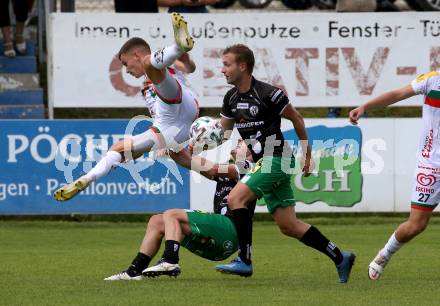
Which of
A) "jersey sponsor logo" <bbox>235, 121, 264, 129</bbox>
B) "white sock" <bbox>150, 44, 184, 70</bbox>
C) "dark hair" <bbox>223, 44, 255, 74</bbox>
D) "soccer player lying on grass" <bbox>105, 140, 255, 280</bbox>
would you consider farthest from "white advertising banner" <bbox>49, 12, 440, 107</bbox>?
"soccer player lying on grass" <bbox>105, 140, 255, 280</bbox>

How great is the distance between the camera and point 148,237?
393 inches

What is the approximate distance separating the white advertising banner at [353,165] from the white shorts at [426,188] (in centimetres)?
621

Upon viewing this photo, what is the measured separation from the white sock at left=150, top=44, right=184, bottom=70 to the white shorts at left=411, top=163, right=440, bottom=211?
2.30 metres

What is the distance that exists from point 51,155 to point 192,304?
7801 millimetres

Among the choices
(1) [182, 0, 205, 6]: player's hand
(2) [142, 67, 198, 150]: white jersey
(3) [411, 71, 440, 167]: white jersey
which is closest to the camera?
(3) [411, 71, 440, 167]: white jersey

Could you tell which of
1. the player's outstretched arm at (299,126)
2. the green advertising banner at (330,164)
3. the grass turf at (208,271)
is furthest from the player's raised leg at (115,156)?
the green advertising banner at (330,164)

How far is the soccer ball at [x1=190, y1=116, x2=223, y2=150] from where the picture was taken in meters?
10.7

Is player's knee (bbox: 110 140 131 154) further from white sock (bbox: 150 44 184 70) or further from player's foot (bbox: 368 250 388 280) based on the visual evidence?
player's foot (bbox: 368 250 388 280)

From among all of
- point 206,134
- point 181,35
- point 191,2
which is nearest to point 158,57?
point 181,35

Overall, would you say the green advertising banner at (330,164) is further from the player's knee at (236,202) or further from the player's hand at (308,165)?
the player's knee at (236,202)

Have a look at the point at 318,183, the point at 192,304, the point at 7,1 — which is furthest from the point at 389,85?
the point at 192,304

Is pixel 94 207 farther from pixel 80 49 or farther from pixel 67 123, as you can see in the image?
pixel 80 49

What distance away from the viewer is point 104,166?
1096cm

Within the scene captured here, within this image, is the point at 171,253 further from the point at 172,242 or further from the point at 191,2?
the point at 191,2
